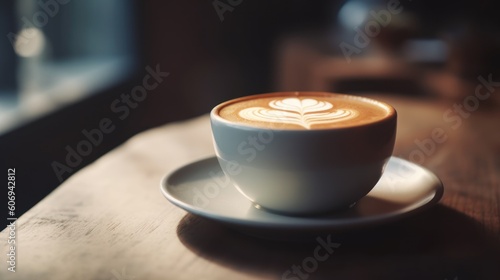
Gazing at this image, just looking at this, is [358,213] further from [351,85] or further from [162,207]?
[351,85]

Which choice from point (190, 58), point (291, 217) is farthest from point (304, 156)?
point (190, 58)

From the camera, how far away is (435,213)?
0.65 meters

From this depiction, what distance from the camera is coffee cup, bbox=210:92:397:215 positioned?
0.55 meters

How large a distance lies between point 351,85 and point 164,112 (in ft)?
3.42

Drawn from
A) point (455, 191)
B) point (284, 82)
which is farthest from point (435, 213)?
point (284, 82)

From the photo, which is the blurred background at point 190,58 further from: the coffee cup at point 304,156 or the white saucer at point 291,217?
the coffee cup at point 304,156

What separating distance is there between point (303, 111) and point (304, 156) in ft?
0.33

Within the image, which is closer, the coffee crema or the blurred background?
the coffee crema

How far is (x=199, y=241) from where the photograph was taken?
57 centimetres

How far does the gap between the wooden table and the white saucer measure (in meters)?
0.02

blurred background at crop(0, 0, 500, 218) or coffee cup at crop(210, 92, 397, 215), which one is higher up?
coffee cup at crop(210, 92, 397, 215)

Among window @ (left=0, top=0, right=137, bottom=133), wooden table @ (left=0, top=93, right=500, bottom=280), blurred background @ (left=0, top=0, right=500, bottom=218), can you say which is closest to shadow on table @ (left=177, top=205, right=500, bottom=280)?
wooden table @ (left=0, top=93, right=500, bottom=280)

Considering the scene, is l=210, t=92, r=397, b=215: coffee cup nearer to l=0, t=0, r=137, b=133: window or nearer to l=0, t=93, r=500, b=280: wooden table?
l=0, t=93, r=500, b=280: wooden table

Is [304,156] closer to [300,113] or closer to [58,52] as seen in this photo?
[300,113]
